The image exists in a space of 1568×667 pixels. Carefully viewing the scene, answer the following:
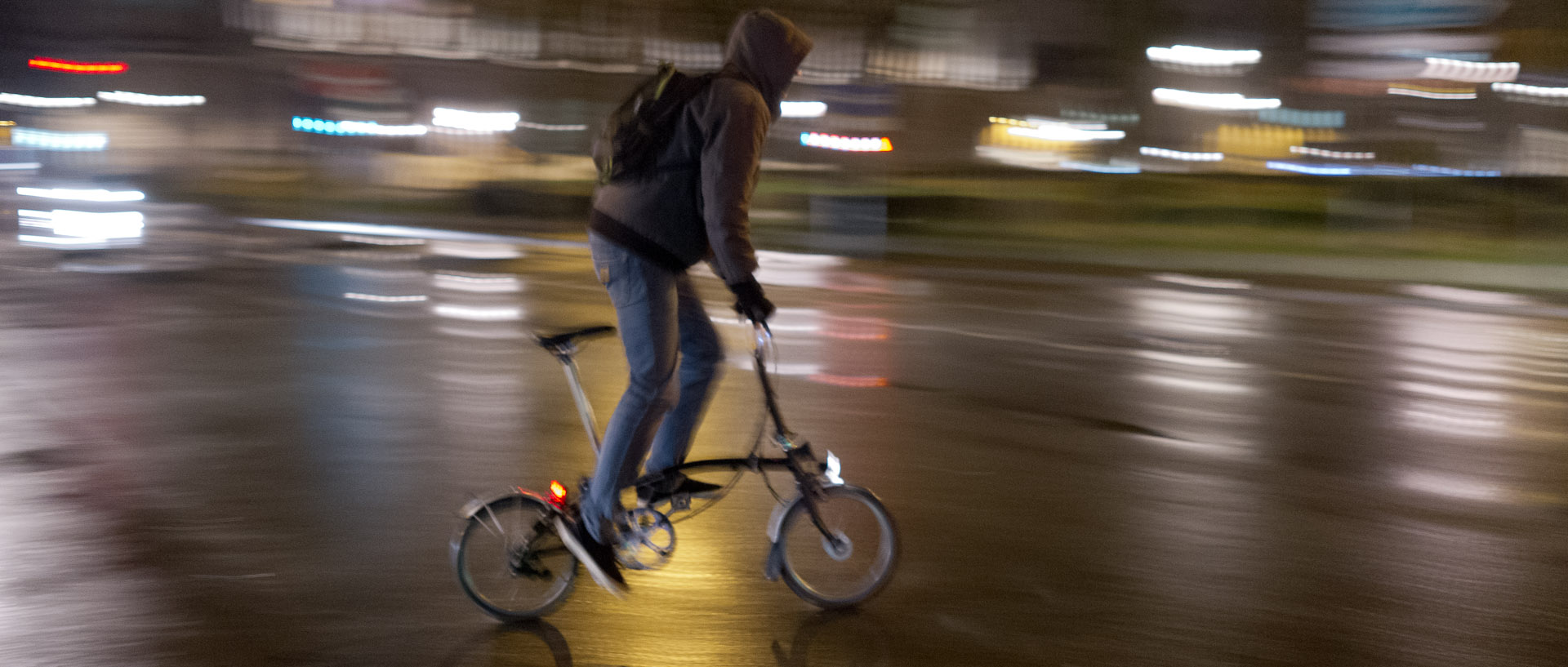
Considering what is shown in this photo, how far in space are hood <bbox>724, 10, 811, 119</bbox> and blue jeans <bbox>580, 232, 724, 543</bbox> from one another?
0.64 meters

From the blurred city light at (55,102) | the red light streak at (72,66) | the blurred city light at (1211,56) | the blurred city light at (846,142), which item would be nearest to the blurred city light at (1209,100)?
the blurred city light at (1211,56)

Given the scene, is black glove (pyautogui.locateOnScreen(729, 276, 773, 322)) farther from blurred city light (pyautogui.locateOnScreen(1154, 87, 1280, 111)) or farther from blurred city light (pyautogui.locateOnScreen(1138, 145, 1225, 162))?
blurred city light (pyautogui.locateOnScreen(1154, 87, 1280, 111))

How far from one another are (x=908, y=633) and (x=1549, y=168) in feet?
75.4

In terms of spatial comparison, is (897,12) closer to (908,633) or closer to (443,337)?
(443,337)

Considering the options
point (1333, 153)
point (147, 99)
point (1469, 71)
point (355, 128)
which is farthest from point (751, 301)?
point (147, 99)

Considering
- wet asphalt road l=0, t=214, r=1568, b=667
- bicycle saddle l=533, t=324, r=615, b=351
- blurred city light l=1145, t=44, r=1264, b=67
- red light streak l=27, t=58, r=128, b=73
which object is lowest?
wet asphalt road l=0, t=214, r=1568, b=667

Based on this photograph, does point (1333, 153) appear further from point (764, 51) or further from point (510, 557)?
point (510, 557)

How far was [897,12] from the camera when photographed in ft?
104

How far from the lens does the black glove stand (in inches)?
163

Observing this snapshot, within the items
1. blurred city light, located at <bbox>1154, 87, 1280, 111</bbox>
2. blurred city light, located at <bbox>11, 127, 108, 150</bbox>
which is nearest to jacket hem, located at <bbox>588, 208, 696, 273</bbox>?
blurred city light, located at <bbox>1154, 87, 1280, 111</bbox>

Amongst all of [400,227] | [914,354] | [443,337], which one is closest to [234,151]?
[400,227]

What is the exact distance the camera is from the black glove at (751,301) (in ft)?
13.6

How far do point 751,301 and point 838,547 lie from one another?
990 mm

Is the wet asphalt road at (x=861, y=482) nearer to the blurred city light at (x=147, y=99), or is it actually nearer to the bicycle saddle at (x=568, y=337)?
the bicycle saddle at (x=568, y=337)
